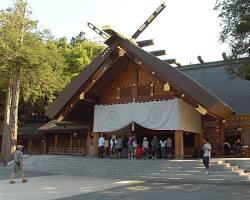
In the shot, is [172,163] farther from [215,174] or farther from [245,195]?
[245,195]

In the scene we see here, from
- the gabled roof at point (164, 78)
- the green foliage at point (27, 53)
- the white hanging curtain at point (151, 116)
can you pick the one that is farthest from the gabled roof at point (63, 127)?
the gabled roof at point (164, 78)

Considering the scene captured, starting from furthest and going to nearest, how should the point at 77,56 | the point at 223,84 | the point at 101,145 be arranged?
the point at 77,56 → the point at 223,84 → the point at 101,145

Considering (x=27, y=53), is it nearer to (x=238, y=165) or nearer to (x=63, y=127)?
(x=63, y=127)

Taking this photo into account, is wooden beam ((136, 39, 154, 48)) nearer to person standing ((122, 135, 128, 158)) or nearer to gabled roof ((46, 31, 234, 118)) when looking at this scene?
gabled roof ((46, 31, 234, 118))

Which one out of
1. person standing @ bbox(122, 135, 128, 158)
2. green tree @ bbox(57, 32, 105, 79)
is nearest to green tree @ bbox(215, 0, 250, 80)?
person standing @ bbox(122, 135, 128, 158)

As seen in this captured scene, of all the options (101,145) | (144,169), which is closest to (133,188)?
(144,169)

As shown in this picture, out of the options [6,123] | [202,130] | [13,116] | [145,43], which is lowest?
[202,130]

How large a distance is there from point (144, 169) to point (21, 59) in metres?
13.1

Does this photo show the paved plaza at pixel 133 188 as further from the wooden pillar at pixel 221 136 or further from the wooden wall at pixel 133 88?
the wooden pillar at pixel 221 136

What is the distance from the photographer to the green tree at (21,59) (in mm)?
25094

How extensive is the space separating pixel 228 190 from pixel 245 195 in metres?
1.08

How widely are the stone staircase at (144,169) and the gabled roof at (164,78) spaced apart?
2658mm

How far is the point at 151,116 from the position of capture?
1961 cm

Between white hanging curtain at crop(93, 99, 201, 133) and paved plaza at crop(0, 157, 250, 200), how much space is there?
2.83 m
